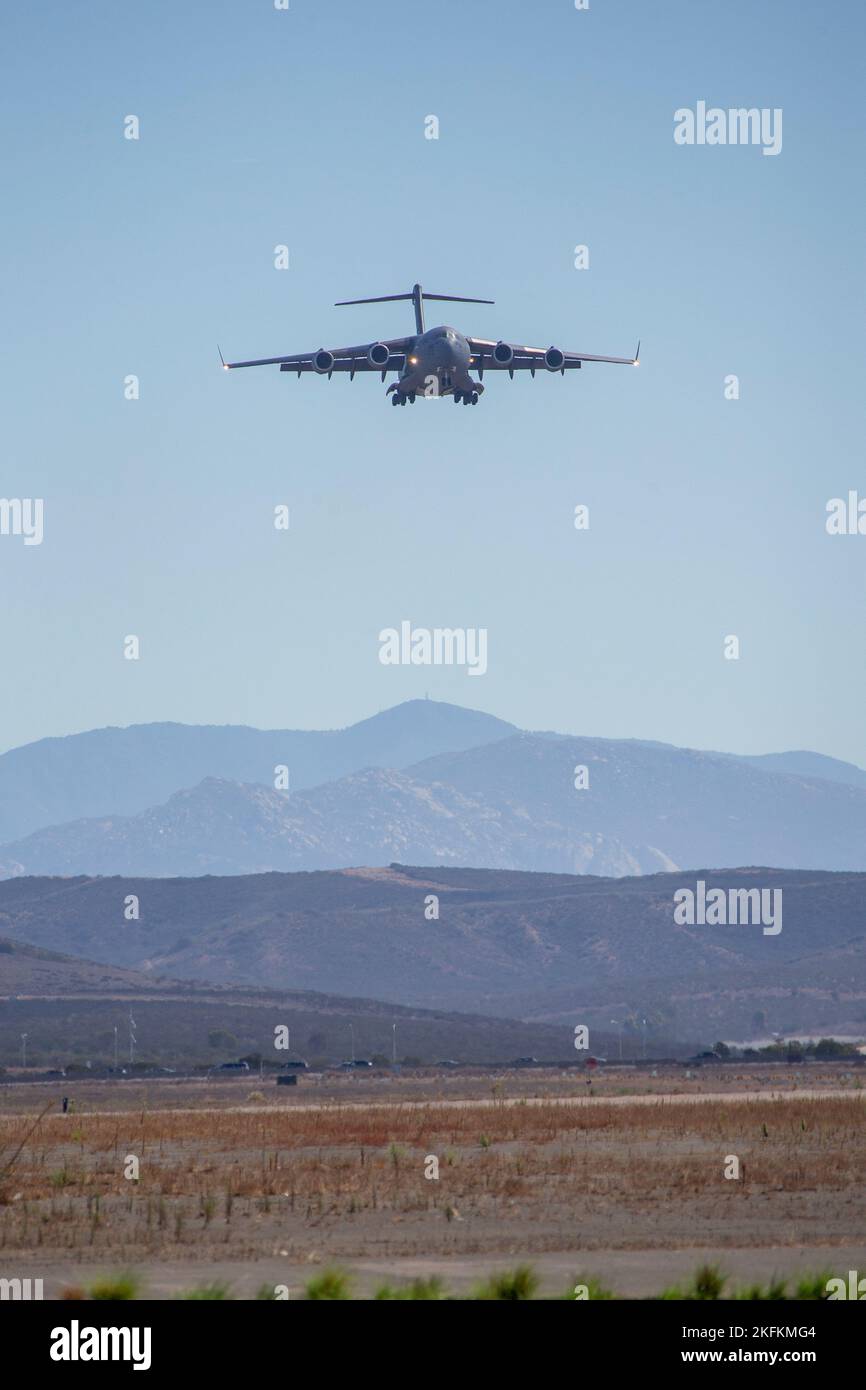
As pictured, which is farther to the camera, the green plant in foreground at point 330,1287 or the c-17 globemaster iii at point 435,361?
the c-17 globemaster iii at point 435,361

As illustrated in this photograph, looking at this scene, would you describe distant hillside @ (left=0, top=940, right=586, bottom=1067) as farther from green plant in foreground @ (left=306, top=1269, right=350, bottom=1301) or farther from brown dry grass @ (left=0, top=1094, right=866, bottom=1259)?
green plant in foreground @ (left=306, top=1269, right=350, bottom=1301)

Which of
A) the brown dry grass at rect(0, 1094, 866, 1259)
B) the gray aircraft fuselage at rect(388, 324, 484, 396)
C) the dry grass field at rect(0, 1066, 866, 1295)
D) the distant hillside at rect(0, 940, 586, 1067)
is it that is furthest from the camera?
the distant hillside at rect(0, 940, 586, 1067)

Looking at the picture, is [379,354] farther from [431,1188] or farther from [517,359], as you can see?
[431,1188]

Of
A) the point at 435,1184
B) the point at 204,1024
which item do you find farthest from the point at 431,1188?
the point at 204,1024

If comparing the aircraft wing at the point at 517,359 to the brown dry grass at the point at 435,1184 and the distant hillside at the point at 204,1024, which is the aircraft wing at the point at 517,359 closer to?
the brown dry grass at the point at 435,1184

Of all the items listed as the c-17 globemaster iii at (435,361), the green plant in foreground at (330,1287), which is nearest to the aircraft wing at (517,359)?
the c-17 globemaster iii at (435,361)

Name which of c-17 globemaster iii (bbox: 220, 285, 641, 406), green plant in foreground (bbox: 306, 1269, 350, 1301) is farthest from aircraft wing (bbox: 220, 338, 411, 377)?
green plant in foreground (bbox: 306, 1269, 350, 1301)
